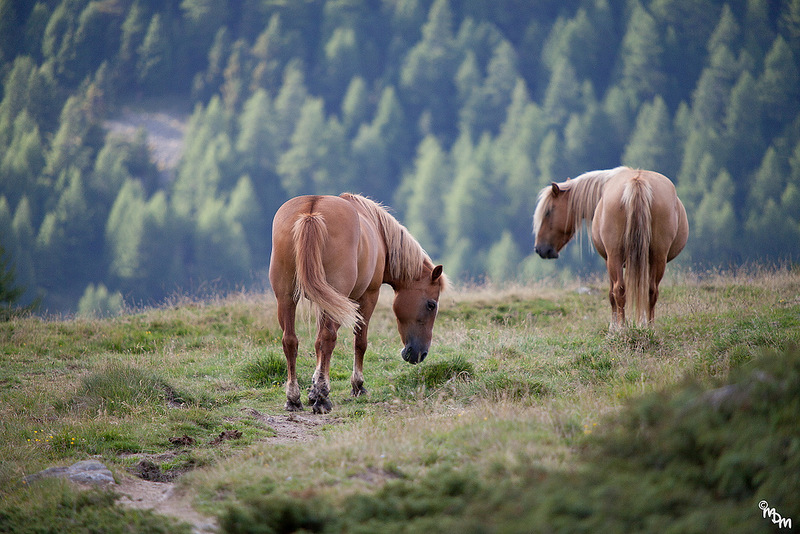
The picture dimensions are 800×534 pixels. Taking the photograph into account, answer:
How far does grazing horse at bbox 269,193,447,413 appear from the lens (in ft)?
18.5

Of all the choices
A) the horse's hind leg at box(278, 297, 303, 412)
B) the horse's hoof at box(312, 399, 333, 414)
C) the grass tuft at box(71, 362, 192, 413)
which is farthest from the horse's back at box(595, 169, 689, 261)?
the grass tuft at box(71, 362, 192, 413)

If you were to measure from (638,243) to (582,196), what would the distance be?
83.0 inches

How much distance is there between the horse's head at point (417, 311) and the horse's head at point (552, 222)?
138 inches

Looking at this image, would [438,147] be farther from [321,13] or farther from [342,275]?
[342,275]

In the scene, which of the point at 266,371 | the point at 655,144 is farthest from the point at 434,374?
the point at 655,144

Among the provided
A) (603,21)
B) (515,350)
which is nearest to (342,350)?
(515,350)

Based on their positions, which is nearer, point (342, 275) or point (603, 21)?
point (342, 275)

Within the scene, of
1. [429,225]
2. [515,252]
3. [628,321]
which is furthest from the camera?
[429,225]

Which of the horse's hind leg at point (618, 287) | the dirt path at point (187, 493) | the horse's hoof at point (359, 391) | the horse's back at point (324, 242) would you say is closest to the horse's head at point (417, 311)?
the horse's hoof at point (359, 391)

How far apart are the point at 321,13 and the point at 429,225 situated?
2119 inches

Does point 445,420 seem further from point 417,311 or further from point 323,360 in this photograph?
point 417,311

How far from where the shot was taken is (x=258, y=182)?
8062 cm

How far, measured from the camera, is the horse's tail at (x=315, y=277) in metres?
5.55

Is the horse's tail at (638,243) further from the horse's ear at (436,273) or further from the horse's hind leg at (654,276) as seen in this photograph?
the horse's ear at (436,273)
